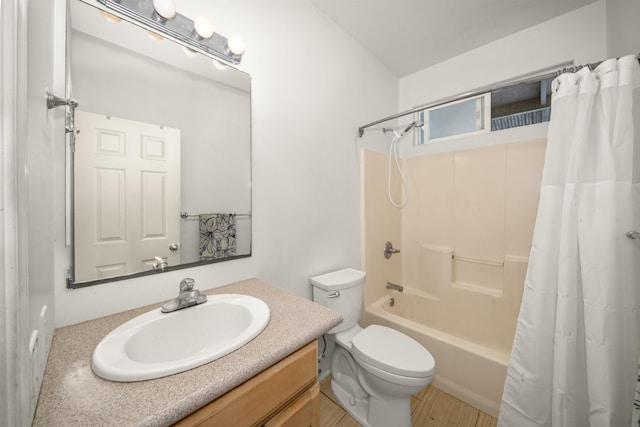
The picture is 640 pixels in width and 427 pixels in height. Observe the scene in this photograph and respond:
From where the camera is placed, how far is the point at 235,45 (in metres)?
1.12

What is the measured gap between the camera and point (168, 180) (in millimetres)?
985

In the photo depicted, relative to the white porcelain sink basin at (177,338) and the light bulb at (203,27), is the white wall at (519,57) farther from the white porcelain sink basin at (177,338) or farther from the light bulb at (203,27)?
the white porcelain sink basin at (177,338)

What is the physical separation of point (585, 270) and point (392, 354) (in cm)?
96

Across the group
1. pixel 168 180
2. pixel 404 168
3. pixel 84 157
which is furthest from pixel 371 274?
pixel 84 157

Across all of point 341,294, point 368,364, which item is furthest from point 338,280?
point 368,364

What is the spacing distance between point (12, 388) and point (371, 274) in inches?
73.6

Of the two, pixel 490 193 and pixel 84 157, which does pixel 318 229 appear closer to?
pixel 84 157

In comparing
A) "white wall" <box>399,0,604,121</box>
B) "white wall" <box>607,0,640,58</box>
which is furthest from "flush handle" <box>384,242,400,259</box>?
"white wall" <box>607,0,640,58</box>

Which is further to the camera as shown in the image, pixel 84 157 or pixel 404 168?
pixel 404 168

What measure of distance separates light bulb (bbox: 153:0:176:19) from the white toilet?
57.9 inches

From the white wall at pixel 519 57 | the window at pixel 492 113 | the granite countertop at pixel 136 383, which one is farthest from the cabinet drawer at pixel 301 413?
the white wall at pixel 519 57

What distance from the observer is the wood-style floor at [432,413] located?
1.35m

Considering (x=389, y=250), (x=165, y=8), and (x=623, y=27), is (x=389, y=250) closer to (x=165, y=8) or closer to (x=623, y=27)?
(x=623, y=27)

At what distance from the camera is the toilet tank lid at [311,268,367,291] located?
1448 mm
